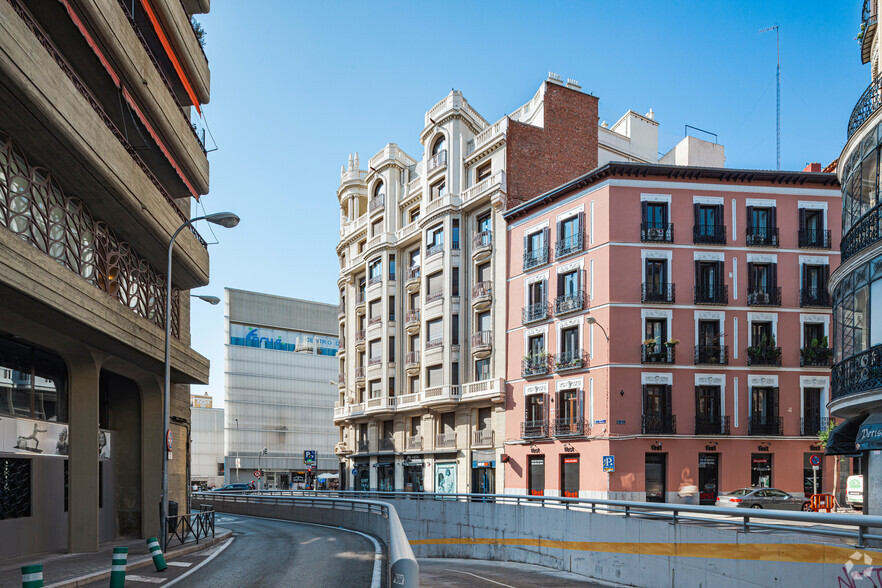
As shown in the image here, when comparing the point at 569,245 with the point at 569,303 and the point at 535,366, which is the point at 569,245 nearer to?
the point at 569,303

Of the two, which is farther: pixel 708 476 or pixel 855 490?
pixel 708 476

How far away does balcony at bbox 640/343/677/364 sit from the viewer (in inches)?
1460

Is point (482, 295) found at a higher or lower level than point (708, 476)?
higher

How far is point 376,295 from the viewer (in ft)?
181

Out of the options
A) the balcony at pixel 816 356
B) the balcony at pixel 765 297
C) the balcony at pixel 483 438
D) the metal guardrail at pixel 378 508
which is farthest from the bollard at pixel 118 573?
the balcony at pixel 816 356

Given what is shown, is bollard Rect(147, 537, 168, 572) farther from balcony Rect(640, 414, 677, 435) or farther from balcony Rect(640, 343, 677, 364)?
balcony Rect(640, 343, 677, 364)

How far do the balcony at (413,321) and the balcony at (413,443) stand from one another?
7.04 m

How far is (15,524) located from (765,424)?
106 feet

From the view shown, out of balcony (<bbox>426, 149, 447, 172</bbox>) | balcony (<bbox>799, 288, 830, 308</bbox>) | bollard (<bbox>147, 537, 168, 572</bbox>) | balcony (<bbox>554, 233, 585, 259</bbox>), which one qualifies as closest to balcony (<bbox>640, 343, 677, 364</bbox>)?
balcony (<bbox>554, 233, 585, 259</bbox>)

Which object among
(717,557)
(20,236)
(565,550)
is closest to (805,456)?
(565,550)

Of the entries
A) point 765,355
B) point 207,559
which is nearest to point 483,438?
point 765,355

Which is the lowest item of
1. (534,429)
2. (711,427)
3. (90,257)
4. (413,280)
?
(534,429)

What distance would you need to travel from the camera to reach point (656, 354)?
3706 cm

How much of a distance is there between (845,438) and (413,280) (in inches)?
1330
